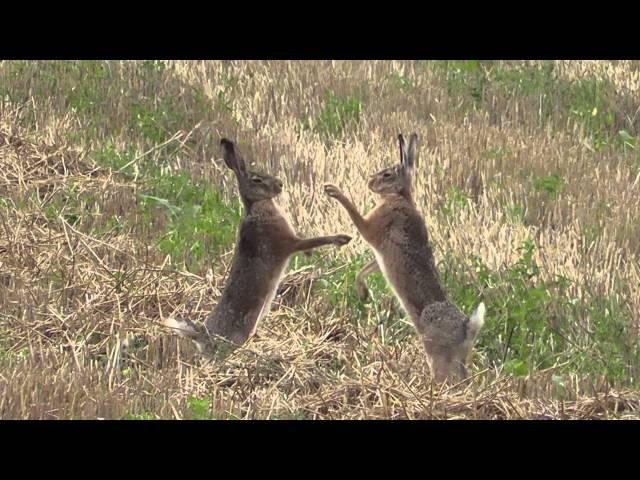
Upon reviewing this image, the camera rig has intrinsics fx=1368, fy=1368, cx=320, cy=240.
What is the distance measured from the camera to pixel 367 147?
12391 mm

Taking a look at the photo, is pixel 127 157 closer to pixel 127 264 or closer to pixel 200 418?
pixel 127 264

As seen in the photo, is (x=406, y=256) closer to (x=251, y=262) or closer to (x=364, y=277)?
(x=364, y=277)

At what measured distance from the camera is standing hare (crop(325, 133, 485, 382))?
7234 millimetres

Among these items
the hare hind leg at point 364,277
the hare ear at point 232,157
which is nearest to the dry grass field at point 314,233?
the hare hind leg at point 364,277

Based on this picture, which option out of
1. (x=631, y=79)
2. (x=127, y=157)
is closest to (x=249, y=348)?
(x=127, y=157)

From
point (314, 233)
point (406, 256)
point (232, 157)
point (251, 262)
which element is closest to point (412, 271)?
point (406, 256)

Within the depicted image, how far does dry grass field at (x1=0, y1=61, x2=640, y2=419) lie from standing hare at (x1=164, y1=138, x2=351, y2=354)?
7.3 inches

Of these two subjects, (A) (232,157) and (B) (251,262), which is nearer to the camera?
(B) (251,262)

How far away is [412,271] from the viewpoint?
24.9ft

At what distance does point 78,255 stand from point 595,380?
357 cm

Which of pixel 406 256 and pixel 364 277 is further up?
pixel 364 277

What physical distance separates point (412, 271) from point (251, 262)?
0.91 meters

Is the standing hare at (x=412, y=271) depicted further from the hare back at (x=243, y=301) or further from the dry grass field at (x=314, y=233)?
the hare back at (x=243, y=301)

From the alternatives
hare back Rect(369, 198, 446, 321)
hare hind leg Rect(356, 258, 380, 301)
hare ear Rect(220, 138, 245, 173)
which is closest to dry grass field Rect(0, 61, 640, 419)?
hare hind leg Rect(356, 258, 380, 301)
